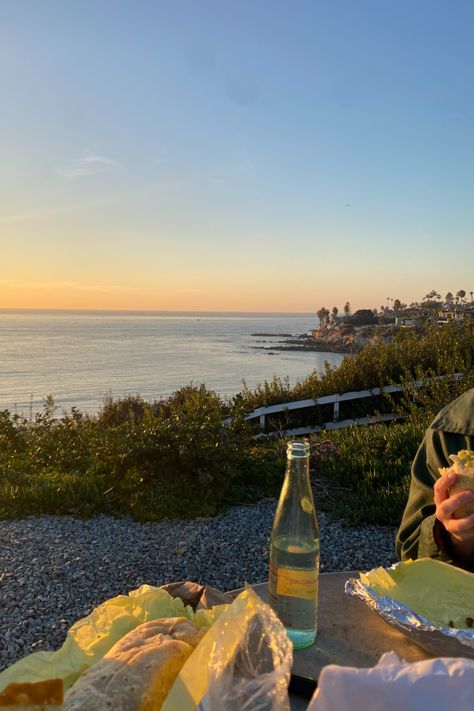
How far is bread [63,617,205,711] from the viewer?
1.08m

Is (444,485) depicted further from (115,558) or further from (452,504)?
(115,558)

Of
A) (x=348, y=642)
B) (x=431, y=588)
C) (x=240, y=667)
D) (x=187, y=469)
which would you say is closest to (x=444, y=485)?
(x=431, y=588)

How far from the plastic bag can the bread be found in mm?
75

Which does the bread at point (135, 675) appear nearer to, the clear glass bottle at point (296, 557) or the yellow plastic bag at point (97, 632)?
the yellow plastic bag at point (97, 632)

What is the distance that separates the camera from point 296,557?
1.64 m

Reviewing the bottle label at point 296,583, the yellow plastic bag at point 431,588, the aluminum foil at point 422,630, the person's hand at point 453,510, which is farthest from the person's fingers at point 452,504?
the bottle label at point 296,583

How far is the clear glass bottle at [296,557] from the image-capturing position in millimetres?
1590

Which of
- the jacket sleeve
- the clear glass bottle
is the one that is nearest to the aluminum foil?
the clear glass bottle

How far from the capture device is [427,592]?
167 centimetres

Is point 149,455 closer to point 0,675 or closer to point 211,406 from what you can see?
point 211,406

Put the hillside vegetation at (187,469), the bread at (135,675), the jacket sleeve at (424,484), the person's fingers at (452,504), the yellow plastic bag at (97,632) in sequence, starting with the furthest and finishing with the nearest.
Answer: the hillside vegetation at (187,469) < the jacket sleeve at (424,484) < the person's fingers at (452,504) < the yellow plastic bag at (97,632) < the bread at (135,675)

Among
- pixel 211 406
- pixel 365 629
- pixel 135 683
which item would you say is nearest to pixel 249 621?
pixel 135 683

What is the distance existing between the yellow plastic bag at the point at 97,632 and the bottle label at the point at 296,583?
0.21 m

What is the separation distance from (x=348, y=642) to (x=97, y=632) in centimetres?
67
